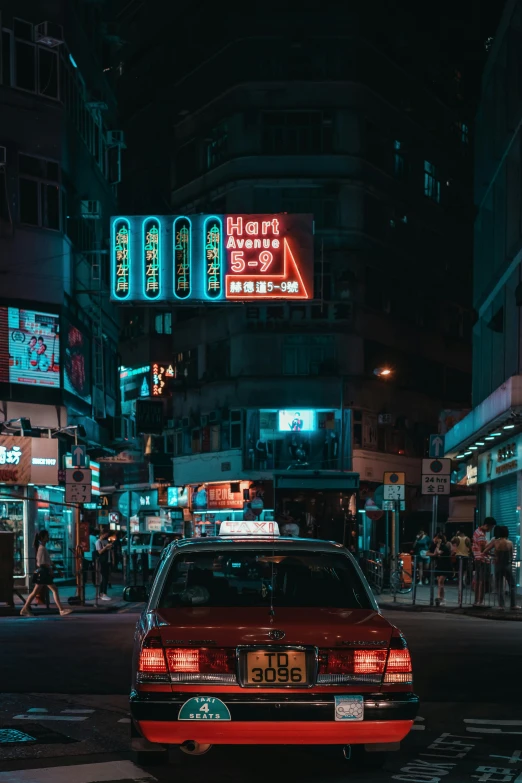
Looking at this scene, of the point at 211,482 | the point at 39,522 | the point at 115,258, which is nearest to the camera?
the point at 39,522

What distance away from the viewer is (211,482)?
200 ft

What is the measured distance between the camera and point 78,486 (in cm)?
2820

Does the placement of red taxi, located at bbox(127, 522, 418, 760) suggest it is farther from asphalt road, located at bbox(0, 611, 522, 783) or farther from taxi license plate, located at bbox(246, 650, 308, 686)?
asphalt road, located at bbox(0, 611, 522, 783)

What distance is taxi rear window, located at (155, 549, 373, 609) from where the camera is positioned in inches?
324

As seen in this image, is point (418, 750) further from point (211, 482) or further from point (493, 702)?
point (211, 482)

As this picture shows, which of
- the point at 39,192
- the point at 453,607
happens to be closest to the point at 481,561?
the point at 453,607

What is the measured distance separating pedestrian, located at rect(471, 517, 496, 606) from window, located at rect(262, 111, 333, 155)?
111 ft

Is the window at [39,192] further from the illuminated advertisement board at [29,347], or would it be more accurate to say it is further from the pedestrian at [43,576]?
the pedestrian at [43,576]

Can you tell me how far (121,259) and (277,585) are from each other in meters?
33.8

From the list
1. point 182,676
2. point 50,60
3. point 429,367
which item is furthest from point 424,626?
point 429,367

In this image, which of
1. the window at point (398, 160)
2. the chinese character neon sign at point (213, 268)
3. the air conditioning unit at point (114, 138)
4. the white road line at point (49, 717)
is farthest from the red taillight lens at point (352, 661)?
the window at point (398, 160)

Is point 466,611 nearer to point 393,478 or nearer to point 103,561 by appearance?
point 393,478

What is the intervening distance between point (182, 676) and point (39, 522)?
3013 centimetres

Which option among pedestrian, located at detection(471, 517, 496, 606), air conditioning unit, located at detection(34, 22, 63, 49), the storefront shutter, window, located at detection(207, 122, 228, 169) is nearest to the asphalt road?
pedestrian, located at detection(471, 517, 496, 606)
